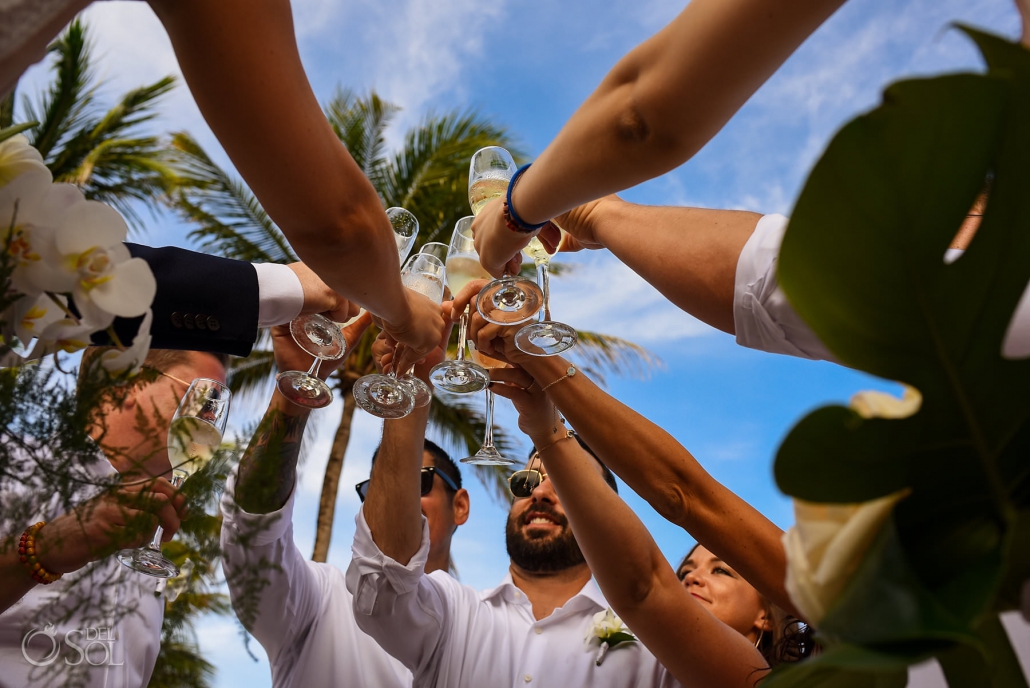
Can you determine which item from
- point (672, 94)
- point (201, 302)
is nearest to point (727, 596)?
point (201, 302)

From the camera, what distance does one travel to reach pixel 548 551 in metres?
4.58

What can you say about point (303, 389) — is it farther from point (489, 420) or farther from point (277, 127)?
point (277, 127)

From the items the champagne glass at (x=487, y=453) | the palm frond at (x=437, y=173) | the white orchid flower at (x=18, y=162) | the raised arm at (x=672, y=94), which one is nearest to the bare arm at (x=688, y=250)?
the raised arm at (x=672, y=94)

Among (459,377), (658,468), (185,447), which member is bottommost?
(658,468)

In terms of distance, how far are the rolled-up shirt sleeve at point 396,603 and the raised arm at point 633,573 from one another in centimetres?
96

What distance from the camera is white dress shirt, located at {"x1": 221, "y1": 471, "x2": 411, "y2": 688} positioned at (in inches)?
147

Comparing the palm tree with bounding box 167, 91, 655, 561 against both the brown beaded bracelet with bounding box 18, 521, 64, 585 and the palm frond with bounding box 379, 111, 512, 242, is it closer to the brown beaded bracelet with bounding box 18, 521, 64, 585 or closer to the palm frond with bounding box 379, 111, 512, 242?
the palm frond with bounding box 379, 111, 512, 242

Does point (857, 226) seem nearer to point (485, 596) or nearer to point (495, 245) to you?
point (495, 245)

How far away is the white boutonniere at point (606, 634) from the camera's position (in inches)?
146

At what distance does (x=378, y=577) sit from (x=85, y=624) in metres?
2.06

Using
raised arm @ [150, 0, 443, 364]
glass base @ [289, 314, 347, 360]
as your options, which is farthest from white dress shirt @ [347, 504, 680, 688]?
raised arm @ [150, 0, 443, 364]

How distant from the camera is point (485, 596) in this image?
4.41 m

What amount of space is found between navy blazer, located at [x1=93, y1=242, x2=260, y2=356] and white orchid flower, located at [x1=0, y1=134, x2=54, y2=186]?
0.82 m

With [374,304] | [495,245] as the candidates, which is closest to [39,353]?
[374,304]
